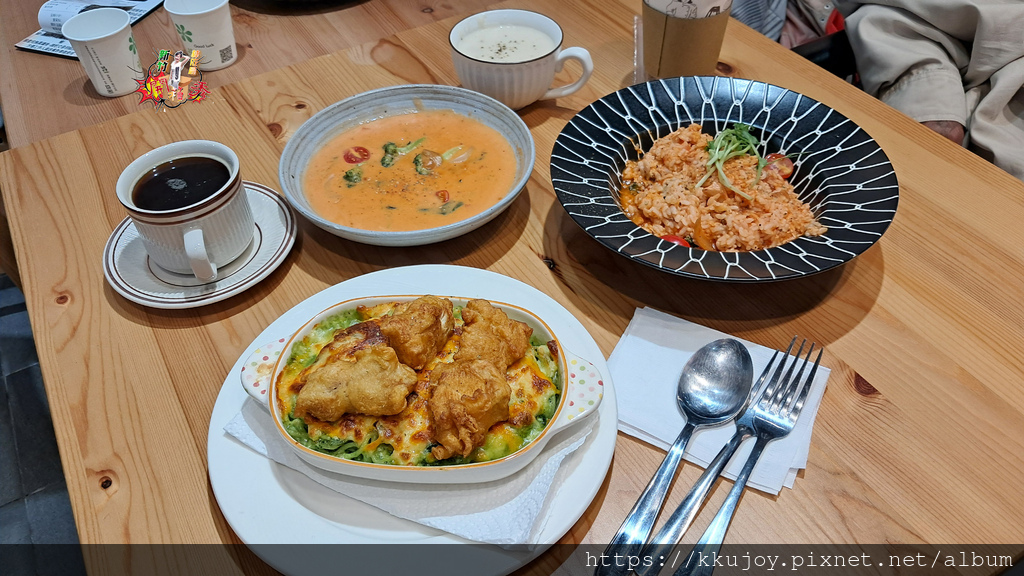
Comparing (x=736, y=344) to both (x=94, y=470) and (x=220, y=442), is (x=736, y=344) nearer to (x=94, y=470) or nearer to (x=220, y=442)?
(x=220, y=442)

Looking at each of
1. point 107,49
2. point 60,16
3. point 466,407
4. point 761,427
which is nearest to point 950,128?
point 761,427

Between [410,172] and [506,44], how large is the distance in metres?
0.53

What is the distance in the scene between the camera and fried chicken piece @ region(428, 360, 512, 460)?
83 centimetres

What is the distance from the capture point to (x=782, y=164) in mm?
1387

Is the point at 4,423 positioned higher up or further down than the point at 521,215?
further down

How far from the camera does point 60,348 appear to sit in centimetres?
116

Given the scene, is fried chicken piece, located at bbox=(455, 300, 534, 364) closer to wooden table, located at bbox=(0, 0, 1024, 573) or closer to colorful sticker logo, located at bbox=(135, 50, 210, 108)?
wooden table, located at bbox=(0, 0, 1024, 573)

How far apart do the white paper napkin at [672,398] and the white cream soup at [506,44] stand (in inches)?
33.3

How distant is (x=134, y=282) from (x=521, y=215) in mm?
798

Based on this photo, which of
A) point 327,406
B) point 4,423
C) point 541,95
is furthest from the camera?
point 4,423

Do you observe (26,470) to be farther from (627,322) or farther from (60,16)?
(627,322)

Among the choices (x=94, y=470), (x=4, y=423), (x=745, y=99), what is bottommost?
A: (x=4, y=423)

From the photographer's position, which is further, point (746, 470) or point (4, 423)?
point (4, 423)

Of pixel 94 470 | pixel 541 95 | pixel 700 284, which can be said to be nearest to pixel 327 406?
pixel 94 470
